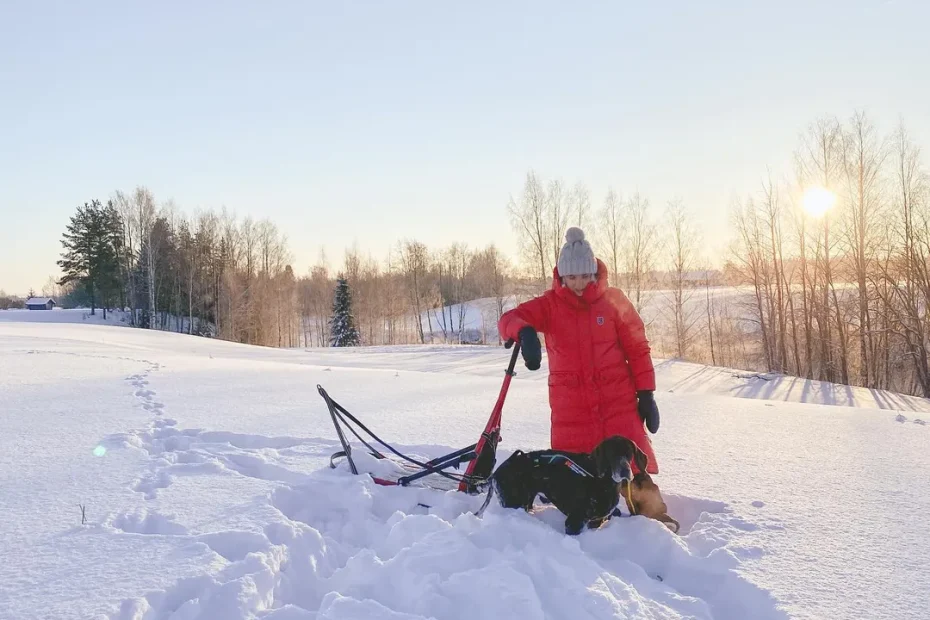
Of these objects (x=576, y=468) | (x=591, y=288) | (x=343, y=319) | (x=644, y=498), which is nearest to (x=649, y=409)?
(x=644, y=498)

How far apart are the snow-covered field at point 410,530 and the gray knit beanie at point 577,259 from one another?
4.51ft

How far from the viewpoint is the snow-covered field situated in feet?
6.46

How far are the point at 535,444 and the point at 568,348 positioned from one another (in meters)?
1.41

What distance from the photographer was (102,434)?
4082mm

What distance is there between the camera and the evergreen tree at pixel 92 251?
39.2 m

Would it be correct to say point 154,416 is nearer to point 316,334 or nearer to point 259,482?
point 259,482

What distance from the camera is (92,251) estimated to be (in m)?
39.6

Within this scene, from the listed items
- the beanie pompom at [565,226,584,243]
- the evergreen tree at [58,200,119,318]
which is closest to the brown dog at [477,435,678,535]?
the beanie pompom at [565,226,584,243]

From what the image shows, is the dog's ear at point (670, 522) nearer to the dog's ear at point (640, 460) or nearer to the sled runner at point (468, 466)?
the dog's ear at point (640, 460)

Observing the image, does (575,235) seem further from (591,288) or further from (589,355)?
(589,355)

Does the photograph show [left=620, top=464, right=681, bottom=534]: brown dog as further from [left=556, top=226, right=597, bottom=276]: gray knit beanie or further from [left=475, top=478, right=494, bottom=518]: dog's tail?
[left=556, top=226, right=597, bottom=276]: gray knit beanie

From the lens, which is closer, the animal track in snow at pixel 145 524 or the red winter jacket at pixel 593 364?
the animal track in snow at pixel 145 524

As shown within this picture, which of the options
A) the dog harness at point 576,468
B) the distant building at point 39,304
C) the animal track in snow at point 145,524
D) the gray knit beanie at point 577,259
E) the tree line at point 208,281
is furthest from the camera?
the distant building at point 39,304

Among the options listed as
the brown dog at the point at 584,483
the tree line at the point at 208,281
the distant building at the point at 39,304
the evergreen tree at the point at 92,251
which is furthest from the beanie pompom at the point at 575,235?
the distant building at the point at 39,304
